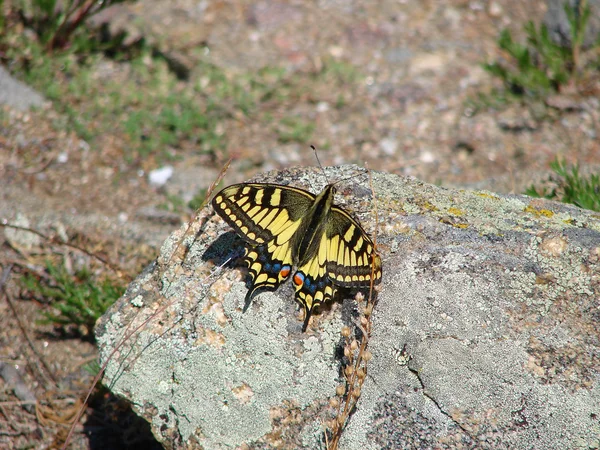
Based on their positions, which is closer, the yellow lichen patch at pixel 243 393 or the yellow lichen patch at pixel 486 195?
the yellow lichen patch at pixel 243 393

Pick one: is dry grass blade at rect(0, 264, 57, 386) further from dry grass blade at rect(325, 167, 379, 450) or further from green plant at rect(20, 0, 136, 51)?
green plant at rect(20, 0, 136, 51)

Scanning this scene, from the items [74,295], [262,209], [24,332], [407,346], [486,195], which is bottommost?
[24,332]

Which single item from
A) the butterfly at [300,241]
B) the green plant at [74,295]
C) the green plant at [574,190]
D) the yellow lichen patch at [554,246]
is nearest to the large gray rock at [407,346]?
the yellow lichen patch at [554,246]

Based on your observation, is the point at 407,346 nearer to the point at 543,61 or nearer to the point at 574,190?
the point at 574,190

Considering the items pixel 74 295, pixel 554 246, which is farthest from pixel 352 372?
pixel 74 295

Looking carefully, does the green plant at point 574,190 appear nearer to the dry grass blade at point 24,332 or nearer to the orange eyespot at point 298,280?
the orange eyespot at point 298,280

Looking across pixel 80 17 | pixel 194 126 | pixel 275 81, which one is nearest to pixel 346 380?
pixel 194 126
